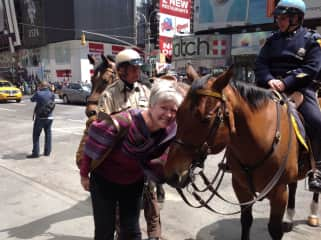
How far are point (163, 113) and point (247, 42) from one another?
2166 cm

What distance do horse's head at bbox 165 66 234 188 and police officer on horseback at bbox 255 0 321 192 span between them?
126 centimetres

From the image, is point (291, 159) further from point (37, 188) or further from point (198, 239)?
point (37, 188)

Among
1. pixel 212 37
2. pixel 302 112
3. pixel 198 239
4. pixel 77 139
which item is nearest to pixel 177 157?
pixel 302 112

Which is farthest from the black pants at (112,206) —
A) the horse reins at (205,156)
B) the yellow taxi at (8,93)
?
the yellow taxi at (8,93)

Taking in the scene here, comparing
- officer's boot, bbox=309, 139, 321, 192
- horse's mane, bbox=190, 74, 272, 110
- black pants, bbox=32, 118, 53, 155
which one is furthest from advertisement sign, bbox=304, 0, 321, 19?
horse's mane, bbox=190, 74, 272, 110

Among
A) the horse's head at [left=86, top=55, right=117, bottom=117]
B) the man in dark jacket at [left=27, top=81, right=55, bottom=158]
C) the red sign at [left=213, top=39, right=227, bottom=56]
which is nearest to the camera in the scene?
the horse's head at [left=86, top=55, right=117, bottom=117]

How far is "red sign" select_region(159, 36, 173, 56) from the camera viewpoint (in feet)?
91.1

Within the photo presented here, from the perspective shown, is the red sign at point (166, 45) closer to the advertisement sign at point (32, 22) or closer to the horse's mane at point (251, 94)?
the advertisement sign at point (32, 22)

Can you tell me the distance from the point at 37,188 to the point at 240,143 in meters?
4.23

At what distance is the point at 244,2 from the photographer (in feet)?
75.9

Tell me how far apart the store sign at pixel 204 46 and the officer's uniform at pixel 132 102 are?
2123 centimetres

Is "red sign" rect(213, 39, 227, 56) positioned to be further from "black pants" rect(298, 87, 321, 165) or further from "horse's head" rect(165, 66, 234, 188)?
"horse's head" rect(165, 66, 234, 188)

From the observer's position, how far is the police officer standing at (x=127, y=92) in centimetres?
327

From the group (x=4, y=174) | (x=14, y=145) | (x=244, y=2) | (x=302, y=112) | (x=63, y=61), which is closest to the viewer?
(x=302, y=112)
